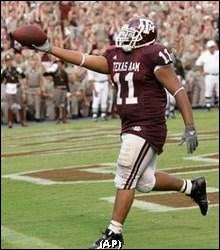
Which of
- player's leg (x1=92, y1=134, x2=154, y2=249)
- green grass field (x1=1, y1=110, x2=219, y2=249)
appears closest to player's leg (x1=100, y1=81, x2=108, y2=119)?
green grass field (x1=1, y1=110, x2=219, y2=249)

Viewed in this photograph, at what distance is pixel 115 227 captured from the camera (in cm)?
489

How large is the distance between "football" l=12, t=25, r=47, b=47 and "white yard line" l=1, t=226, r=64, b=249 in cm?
899

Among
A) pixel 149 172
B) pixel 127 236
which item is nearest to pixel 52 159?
pixel 127 236

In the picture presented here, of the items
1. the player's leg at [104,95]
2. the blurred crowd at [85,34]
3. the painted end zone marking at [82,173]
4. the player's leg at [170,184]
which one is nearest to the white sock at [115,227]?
the player's leg at [170,184]

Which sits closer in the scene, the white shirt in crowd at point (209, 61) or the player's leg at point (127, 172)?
the player's leg at point (127, 172)

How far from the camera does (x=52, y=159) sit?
65.4 feet

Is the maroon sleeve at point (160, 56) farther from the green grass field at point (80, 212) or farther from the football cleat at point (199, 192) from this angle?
the green grass field at point (80, 212)

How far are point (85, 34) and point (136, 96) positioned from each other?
22.8 meters

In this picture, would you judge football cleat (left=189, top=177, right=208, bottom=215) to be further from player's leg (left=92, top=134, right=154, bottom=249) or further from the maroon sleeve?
the maroon sleeve

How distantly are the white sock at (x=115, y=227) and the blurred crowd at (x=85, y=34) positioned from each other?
1901cm

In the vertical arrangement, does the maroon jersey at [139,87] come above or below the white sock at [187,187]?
above

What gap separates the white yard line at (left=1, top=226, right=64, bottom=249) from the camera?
13594 mm

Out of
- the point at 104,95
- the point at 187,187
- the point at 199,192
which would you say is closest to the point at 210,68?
the point at 104,95

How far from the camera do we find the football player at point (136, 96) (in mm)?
4625
